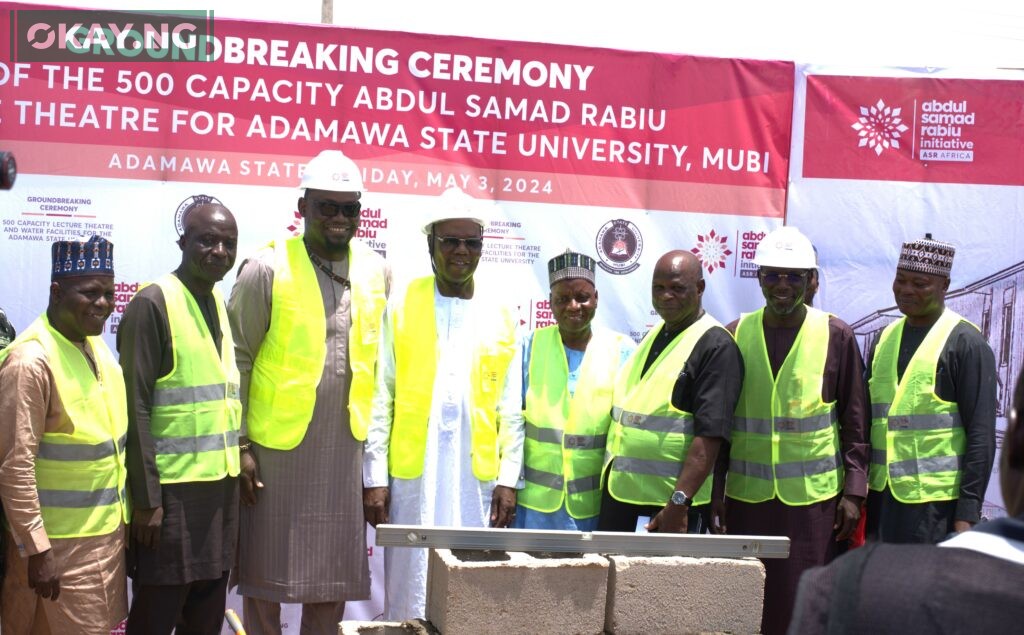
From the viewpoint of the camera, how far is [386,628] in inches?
143

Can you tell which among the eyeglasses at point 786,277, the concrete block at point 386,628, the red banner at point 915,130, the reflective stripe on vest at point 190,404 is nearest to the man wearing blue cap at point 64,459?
the reflective stripe on vest at point 190,404

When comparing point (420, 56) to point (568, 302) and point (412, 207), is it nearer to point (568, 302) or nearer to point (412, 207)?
point (412, 207)

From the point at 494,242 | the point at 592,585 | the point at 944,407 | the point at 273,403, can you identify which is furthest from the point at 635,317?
the point at 592,585

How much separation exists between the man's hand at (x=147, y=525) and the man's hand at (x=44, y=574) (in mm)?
457

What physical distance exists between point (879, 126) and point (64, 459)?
4737 millimetres

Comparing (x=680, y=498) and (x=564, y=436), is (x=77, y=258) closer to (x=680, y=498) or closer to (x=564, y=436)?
(x=564, y=436)

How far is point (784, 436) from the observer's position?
17.3 ft

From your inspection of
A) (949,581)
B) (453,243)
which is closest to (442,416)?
(453,243)

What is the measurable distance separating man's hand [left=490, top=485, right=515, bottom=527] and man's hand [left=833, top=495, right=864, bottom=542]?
1552 mm

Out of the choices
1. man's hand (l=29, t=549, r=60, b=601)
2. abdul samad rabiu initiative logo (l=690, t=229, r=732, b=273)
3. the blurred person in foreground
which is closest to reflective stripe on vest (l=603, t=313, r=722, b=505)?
abdul samad rabiu initiative logo (l=690, t=229, r=732, b=273)

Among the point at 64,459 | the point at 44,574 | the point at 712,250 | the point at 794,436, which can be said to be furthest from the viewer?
the point at 712,250

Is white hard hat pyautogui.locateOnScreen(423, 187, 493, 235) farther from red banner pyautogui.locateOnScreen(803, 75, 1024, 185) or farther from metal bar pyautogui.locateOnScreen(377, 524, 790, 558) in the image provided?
red banner pyautogui.locateOnScreen(803, 75, 1024, 185)

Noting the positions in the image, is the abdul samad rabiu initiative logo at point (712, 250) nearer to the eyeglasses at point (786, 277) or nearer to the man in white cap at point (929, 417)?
the eyeglasses at point (786, 277)

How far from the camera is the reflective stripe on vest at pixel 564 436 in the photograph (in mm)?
5098
